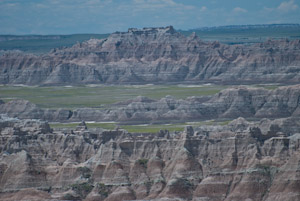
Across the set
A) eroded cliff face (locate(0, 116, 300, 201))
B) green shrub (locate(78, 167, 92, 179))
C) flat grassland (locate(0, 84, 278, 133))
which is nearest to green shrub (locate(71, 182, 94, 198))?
eroded cliff face (locate(0, 116, 300, 201))

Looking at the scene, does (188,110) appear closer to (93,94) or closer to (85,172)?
(93,94)

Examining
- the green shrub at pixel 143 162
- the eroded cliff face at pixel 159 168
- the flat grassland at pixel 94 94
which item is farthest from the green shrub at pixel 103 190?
the flat grassland at pixel 94 94

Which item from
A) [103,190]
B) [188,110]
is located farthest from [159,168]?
[188,110]

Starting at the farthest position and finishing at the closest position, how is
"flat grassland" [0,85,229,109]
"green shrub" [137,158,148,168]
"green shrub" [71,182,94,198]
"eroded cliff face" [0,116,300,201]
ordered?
"flat grassland" [0,85,229,109] < "green shrub" [137,158,148,168] < "green shrub" [71,182,94,198] < "eroded cliff face" [0,116,300,201]

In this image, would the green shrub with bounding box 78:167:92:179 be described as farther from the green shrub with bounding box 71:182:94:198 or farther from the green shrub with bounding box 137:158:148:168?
the green shrub with bounding box 137:158:148:168

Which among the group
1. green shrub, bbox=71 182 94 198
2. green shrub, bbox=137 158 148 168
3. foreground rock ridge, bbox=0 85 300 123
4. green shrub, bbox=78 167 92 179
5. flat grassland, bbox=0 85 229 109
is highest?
green shrub, bbox=137 158 148 168

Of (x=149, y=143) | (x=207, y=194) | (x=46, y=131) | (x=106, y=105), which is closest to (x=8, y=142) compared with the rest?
(x=46, y=131)

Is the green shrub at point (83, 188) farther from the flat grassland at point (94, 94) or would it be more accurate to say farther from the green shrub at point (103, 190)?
the flat grassland at point (94, 94)
